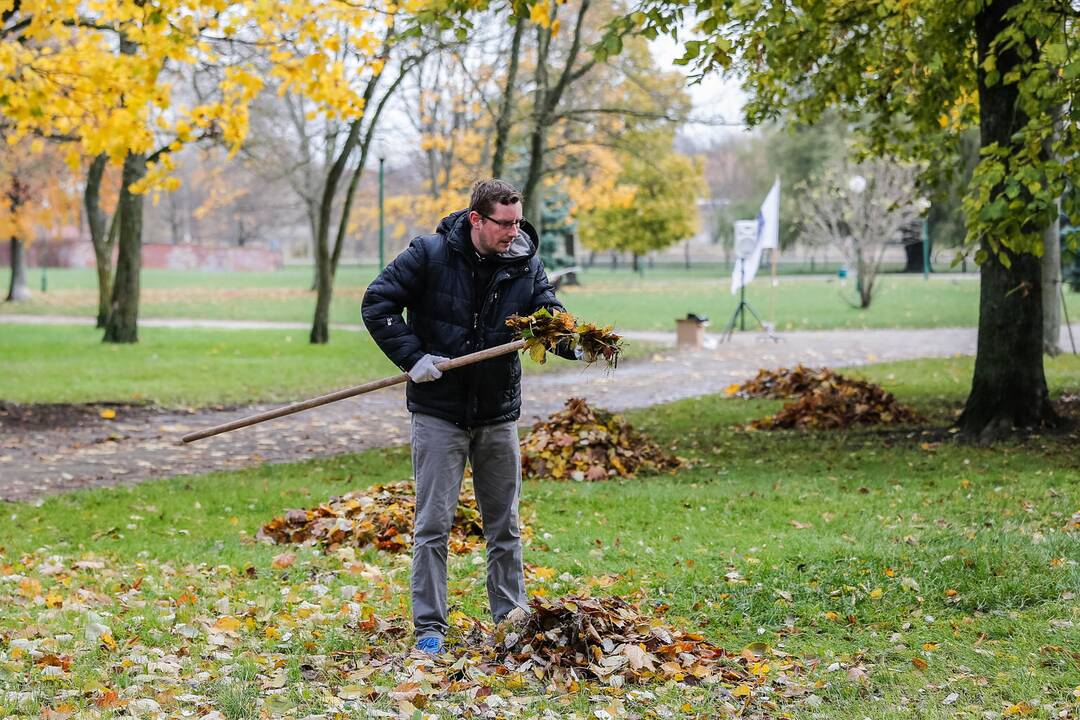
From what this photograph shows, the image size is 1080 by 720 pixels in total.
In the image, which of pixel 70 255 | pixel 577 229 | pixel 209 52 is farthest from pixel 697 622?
pixel 70 255

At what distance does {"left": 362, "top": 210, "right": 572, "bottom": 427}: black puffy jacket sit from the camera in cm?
486

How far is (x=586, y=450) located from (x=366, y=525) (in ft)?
8.76

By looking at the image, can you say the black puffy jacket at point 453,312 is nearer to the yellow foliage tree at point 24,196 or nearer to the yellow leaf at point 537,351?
the yellow leaf at point 537,351

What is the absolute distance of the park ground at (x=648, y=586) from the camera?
4.51m

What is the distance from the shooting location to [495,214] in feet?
15.6

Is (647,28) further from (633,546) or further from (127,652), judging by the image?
(127,652)

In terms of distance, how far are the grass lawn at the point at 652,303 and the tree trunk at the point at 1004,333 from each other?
11521 mm

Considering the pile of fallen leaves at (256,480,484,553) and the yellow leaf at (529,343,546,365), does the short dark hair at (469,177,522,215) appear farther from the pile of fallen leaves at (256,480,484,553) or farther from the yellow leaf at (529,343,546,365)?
the pile of fallen leaves at (256,480,484,553)

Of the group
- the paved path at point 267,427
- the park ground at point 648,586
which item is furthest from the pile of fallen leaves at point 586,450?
the paved path at point 267,427

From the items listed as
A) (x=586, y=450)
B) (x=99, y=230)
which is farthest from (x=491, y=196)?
(x=99, y=230)

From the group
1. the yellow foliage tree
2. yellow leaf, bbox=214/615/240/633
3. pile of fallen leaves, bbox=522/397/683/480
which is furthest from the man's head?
the yellow foliage tree

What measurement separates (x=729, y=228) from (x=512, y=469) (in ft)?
222

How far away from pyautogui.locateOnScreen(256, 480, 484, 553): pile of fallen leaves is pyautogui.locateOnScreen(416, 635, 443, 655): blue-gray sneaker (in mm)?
2098

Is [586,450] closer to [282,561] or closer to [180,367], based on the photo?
[282,561]
